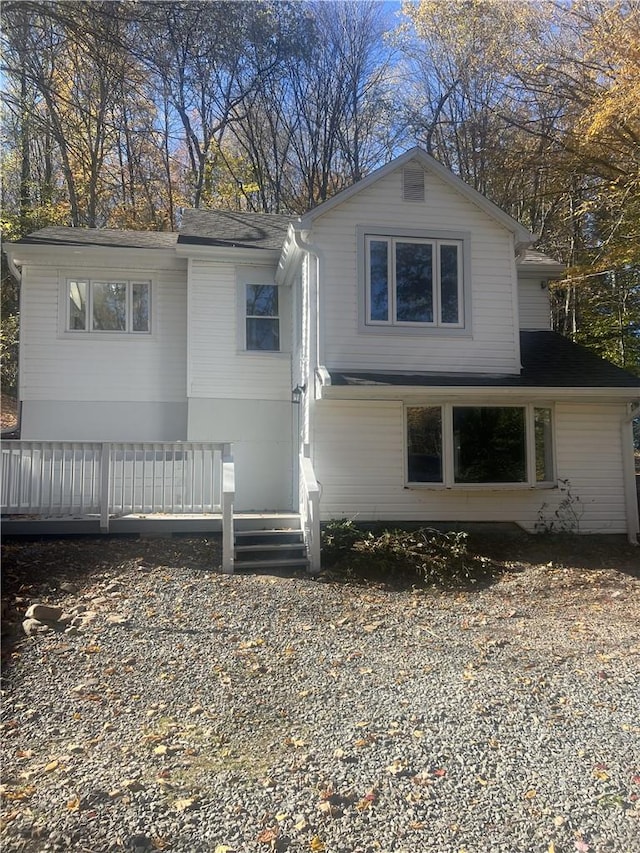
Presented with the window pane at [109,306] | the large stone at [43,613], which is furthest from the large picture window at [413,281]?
the large stone at [43,613]

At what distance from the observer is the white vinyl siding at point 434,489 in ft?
30.2

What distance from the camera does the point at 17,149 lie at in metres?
19.1

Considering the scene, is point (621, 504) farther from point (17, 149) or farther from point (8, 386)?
point (8, 386)

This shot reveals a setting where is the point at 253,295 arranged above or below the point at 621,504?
above

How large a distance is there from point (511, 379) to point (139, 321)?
698 cm

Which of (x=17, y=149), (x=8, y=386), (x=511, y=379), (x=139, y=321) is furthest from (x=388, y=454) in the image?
(x=8, y=386)

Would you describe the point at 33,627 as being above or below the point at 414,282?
below

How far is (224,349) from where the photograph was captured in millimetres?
10805

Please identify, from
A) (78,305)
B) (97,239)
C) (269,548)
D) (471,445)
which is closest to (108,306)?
(78,305)

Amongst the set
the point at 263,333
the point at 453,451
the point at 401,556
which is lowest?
the point at 401,556

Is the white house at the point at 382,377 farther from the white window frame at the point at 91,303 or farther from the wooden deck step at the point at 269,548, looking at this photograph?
the wooden deck step at the point at 269,548

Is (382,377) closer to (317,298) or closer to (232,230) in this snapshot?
(317,298)

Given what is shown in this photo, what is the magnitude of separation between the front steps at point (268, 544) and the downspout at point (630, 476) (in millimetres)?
5535

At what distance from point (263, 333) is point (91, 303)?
3326 mm
